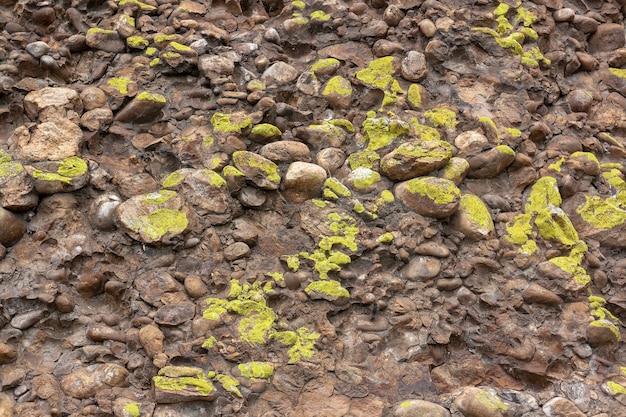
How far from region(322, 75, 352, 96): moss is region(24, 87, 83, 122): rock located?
1389mm

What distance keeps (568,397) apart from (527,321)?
38cm

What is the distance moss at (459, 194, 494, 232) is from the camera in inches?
121

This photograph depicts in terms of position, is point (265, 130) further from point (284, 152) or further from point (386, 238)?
point (386, 238)

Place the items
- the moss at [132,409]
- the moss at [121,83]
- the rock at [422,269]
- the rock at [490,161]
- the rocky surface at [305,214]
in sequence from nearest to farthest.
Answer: the moss at [132,409] < the rocky surface at [305,214] < the rock at [422,269] < the rock at [490,161] < the moss at [121,83]

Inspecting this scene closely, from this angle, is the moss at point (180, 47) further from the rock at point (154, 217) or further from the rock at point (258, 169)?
the rock at point (154, 217)

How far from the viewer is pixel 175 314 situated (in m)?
2.71

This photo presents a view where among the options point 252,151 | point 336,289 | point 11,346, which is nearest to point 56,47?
point 252,151

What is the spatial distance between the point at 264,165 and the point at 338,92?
2.49ft

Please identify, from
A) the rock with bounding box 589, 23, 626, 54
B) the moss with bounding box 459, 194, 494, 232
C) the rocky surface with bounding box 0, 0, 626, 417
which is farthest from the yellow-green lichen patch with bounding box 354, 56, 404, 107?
the rock with bounding box 589, 23, 626, 54

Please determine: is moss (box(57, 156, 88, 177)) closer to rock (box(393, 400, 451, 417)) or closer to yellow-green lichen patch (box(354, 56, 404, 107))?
yellow-green lichen patch (box(354, 56, 404, 107))

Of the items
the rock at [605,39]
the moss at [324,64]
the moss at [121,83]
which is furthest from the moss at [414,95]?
the moss at [121,83]

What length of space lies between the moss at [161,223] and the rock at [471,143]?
1548mm

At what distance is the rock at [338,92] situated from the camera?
3512 millimetres

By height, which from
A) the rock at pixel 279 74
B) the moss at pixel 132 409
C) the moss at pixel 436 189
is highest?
the rock at pixel 279 74
